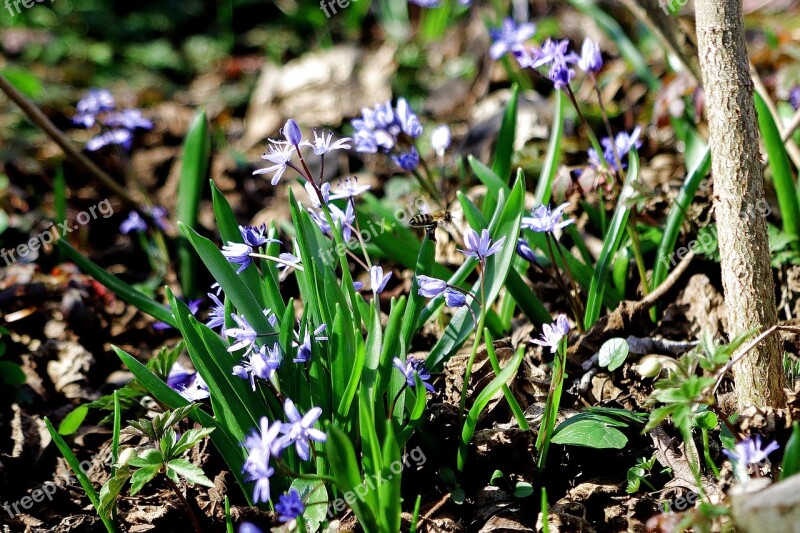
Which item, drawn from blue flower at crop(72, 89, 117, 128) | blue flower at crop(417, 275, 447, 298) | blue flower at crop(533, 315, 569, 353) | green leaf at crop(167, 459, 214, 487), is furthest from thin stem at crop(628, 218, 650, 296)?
blue flower at crop(72, 89, 117, 128)

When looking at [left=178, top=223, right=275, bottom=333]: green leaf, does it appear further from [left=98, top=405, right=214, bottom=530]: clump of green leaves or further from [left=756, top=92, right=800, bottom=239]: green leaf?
[left=756, top=92, right=800, bottom=239]: green leaf

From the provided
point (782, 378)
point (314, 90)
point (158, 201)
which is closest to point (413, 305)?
point (782, 378)

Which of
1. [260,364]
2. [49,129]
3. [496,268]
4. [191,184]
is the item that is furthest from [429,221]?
[49,129]

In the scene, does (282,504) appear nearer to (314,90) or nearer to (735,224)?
(735,224)

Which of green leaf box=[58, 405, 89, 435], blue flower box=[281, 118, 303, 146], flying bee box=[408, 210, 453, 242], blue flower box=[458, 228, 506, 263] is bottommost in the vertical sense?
green leaf box=[58, 405, 89, 435]

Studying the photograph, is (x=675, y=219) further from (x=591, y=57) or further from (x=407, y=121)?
(x=407, y=121)

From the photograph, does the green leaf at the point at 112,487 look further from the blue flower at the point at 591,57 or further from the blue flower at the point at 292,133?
the blue flower at the point at 591,57

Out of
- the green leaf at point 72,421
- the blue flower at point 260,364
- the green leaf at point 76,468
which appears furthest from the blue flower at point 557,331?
the green leaf at point 72,421
